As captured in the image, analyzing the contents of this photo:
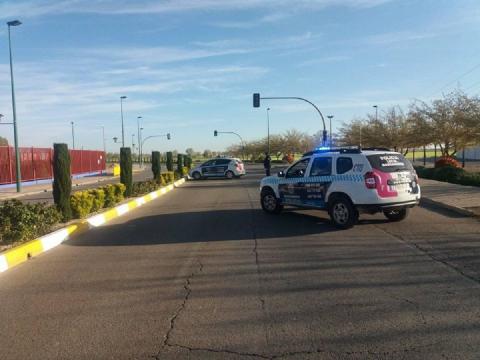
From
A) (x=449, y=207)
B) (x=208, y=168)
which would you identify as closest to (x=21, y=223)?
(x=449, y=207)

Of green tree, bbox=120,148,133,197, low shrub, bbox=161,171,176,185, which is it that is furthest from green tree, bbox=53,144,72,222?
low shrub, bbox=161,171,176,185

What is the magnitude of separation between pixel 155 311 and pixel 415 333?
2601 mm

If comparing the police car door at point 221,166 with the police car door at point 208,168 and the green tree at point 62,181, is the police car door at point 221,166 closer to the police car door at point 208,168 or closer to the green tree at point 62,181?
the police car door at point 208,168

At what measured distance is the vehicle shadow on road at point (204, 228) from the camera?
10.3 metres

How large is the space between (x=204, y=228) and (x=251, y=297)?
5.86 m

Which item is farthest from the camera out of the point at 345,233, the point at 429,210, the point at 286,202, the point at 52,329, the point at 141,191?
the point at 141,191

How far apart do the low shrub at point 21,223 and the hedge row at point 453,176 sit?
1819cm

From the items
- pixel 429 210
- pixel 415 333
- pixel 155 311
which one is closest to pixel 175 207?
pixel 429 210

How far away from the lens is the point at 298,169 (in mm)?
13062

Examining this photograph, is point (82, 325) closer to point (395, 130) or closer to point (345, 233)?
point (345, 233)

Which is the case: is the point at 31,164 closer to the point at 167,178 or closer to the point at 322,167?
the point at 167,178

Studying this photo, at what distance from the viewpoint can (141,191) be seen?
22328 millimetres

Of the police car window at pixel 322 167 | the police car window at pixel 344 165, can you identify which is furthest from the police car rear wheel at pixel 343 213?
the police car window at pixel 322 167

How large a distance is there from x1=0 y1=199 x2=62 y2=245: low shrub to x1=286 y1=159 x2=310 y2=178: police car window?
231 inches
